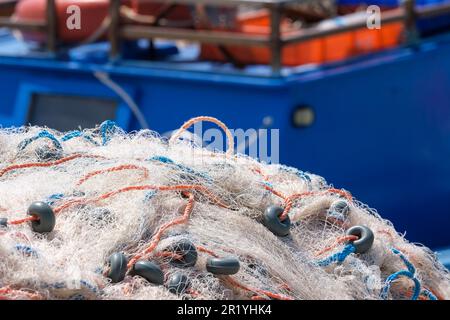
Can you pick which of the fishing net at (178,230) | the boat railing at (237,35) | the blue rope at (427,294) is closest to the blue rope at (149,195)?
the fishing net at (178,230)

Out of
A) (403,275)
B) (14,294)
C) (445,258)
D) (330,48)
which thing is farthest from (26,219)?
(330,48)

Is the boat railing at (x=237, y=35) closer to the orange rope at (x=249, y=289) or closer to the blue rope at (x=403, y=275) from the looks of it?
the blue rope at (x=403, y=275)

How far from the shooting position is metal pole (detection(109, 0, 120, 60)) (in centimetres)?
551

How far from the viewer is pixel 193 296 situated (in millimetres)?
2156

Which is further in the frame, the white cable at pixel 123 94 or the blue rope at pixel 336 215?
the white cable at pixel 123 94

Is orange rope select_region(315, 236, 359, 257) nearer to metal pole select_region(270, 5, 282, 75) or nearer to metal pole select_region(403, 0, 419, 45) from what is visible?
metal pole select_region(270, 5, 282, 75)

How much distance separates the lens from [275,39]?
4945mm

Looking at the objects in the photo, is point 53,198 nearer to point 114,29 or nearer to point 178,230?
point 178,230

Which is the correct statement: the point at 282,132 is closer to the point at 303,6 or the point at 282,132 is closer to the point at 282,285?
the point at 303,6

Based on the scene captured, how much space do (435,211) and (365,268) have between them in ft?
12.3

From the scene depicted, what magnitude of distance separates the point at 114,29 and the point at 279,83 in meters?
1.22

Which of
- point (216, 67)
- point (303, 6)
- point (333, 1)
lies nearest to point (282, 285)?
point (216, 67)

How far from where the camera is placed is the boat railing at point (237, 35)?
4.94 meters

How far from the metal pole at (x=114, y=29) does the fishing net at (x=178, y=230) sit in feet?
9.09
